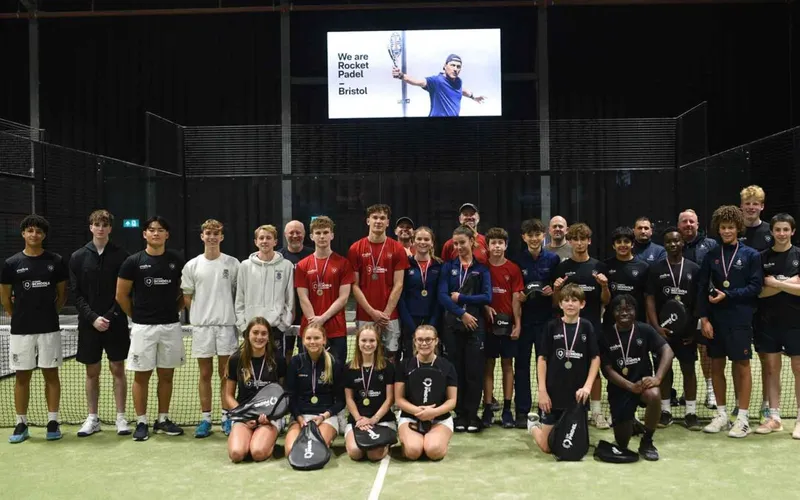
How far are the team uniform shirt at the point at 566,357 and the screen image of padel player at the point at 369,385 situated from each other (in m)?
1.14

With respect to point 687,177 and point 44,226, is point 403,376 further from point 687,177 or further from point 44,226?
point 687,177

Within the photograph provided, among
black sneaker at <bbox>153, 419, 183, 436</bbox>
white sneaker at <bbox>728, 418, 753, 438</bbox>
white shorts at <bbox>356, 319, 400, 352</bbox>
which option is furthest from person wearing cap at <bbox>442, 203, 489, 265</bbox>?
black sneaker at <bbox>153, 419, 183, 436</bbox>

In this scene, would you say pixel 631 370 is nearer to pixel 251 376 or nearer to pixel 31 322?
pixel 251 376

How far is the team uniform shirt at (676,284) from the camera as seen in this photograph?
5195mm

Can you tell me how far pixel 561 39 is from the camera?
13398 millimetres

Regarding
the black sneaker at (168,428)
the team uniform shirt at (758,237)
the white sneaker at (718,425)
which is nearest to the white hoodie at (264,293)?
the black sneaker at (168,428)

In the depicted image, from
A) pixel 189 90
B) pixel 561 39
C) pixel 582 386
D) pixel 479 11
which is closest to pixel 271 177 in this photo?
pixel 189 90

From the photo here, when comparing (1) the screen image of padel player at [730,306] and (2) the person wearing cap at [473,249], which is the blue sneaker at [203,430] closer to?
(2) the person wearing cap at [473,249]

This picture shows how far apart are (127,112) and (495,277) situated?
36.6ft

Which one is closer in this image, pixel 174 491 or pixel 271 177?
pixel 174 491

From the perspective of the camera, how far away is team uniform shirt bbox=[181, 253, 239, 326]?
5.14 metres

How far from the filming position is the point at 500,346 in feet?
17.4

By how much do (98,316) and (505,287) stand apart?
10.7 feet

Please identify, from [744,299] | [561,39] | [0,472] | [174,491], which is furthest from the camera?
[561,39]
